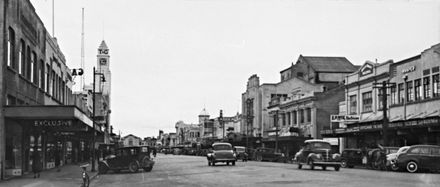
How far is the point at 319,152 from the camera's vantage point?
37.9 metres

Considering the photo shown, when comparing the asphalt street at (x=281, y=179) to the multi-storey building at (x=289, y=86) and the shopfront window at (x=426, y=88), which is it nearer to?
the shopfront window at (x=426, y=88)

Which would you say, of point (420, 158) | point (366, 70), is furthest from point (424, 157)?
point (366, 70)

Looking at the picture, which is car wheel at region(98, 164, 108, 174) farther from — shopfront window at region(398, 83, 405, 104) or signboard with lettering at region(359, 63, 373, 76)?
signboard with lettering at region(359, 63, 373, 76)

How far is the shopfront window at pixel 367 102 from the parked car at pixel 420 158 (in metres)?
24.8

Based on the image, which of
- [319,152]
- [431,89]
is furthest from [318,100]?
[319,152]

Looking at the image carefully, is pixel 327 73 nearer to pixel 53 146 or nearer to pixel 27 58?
pixel 53 146

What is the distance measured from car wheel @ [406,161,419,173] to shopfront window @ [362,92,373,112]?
982 inches

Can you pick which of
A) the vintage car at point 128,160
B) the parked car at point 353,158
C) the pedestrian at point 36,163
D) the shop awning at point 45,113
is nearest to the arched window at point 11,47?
the shop awning at point 45,113

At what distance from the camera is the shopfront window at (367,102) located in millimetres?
60062

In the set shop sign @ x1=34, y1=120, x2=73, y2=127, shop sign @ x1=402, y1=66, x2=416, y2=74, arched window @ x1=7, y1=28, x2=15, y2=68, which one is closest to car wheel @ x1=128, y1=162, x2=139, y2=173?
shop sign @ x1=34, y1=120, x2=73, y2=127

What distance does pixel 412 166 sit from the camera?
35.1 m

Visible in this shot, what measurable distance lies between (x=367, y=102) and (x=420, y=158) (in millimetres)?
26382

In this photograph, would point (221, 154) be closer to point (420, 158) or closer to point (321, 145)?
point (321, 145)

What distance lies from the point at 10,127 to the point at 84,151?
129 ft
